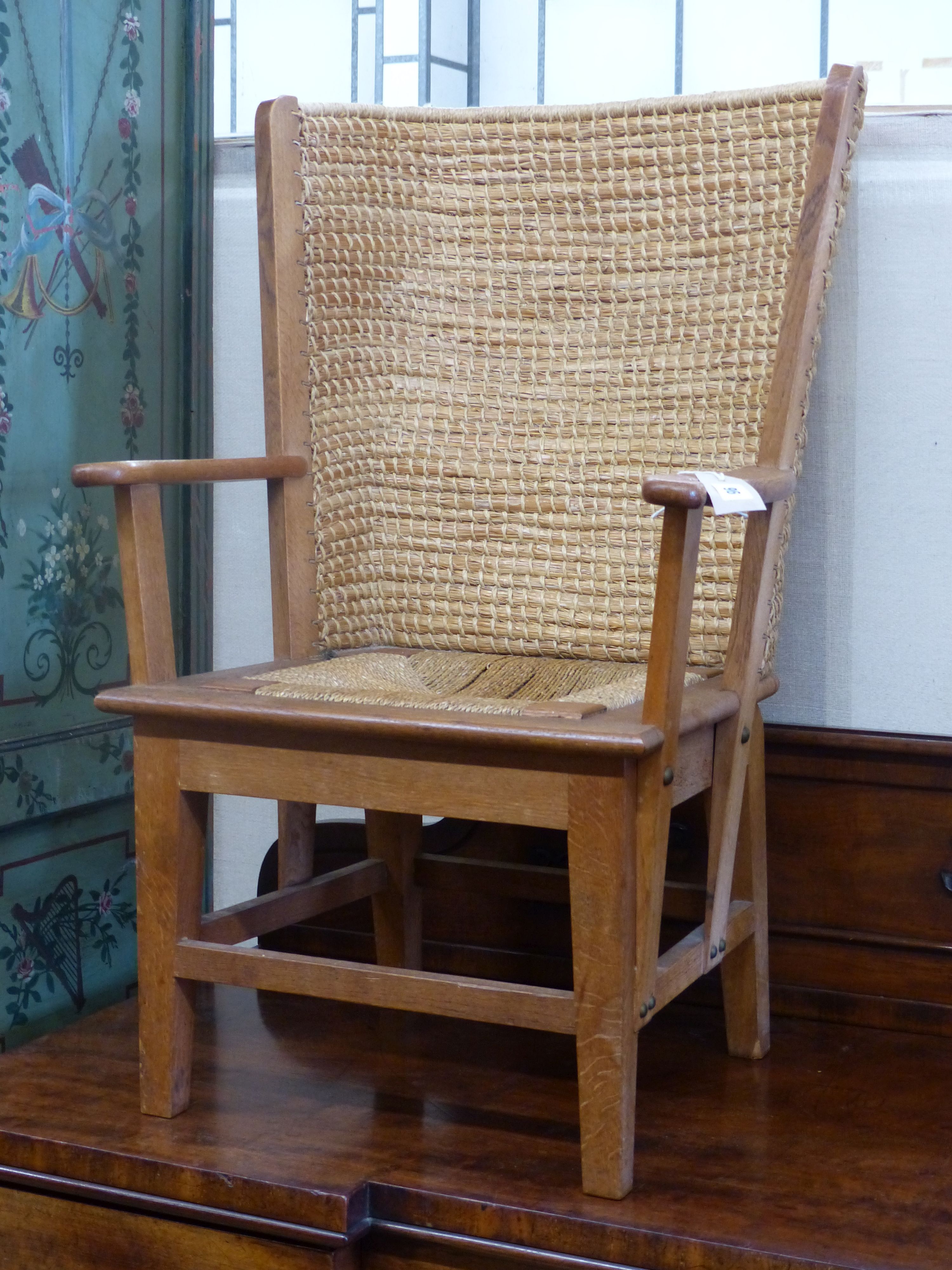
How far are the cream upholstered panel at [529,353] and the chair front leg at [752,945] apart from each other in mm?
132

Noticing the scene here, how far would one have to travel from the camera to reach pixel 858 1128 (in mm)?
1288

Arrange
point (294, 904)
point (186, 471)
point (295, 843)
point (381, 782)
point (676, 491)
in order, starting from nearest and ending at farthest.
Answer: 1. point (676, 491)
2. point (381, 782)
3. point (186, 471)
4. point (294, 904)
5. point (295, 843)

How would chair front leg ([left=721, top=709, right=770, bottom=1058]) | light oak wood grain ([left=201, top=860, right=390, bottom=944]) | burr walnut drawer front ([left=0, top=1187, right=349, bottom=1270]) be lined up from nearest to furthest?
burr walnut drawer front ([left=0, top=1187, right=349, bottom=1270])
light oak wood grain ([left=201, top=860, right=390, bottom=944])
chair front leg ([left=721, top=709, right=770, bottom=1058])

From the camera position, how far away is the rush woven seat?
120cm

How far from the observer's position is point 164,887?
49.0 inches

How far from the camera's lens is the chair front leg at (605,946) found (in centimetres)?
108

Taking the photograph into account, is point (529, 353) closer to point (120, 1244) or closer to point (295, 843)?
point (295, 843)

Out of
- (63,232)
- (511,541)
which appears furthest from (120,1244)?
(63,232)

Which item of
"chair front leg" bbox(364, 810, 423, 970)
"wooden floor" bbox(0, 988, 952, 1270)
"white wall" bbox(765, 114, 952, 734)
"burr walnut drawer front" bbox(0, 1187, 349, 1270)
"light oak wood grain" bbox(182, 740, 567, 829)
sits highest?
"white wall" bbox(765, 114, 952, 734)

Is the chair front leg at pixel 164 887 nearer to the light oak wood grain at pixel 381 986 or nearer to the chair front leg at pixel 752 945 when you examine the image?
the light oak wood grain at pixel 381 986

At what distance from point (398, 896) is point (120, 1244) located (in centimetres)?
50

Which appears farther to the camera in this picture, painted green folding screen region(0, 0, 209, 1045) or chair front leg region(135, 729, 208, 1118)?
painted green folding screen region(0, 0, 209, 1045)

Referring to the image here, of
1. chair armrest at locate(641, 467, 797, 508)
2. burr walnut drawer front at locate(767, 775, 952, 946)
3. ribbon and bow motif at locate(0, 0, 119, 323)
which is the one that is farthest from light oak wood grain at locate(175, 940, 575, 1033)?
ribbon and bow motif at locate(0, 0, 119, 323)

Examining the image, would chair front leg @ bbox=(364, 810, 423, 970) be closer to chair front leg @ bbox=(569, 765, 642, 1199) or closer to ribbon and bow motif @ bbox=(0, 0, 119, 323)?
chair front leg @ bbox=(569, 765, 642, 1199)
